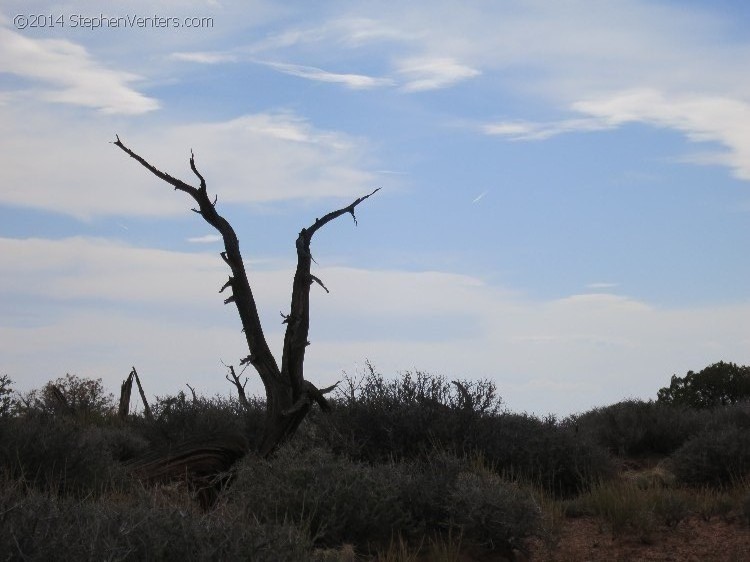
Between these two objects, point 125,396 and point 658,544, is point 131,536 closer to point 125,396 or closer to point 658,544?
point 658,544

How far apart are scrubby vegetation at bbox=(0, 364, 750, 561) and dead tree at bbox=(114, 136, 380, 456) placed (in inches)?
16.9

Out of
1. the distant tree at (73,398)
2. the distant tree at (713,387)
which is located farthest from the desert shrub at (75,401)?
the distant tree at (713,387)

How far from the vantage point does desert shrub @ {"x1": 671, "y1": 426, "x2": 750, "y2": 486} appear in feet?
44.0

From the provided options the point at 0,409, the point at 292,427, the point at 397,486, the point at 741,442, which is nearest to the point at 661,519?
the point at 397,486

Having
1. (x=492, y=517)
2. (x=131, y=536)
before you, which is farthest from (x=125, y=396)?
(x=131, y=536)

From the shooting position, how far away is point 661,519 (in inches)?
394

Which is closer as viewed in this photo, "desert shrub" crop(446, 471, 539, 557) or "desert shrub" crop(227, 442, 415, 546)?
"desert shrub" crop(227, 442, 415, 546)

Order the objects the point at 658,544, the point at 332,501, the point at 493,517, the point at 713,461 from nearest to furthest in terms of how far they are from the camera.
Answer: the point at 332,501
the point at 493,517
the point at 658,544
the point at 713,461

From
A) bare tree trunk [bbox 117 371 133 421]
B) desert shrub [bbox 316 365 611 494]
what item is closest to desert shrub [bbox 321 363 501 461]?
desert shrub [bbox 316 365 611 494]

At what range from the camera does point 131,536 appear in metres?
5.19

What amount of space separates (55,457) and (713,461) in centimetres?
893

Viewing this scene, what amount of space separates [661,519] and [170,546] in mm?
6494

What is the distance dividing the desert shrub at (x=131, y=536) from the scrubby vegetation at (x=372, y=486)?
1 cm

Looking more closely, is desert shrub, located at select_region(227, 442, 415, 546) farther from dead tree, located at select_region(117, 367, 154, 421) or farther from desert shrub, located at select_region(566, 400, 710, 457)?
dead tree, located at select_region(117, 367, 154, 421)
